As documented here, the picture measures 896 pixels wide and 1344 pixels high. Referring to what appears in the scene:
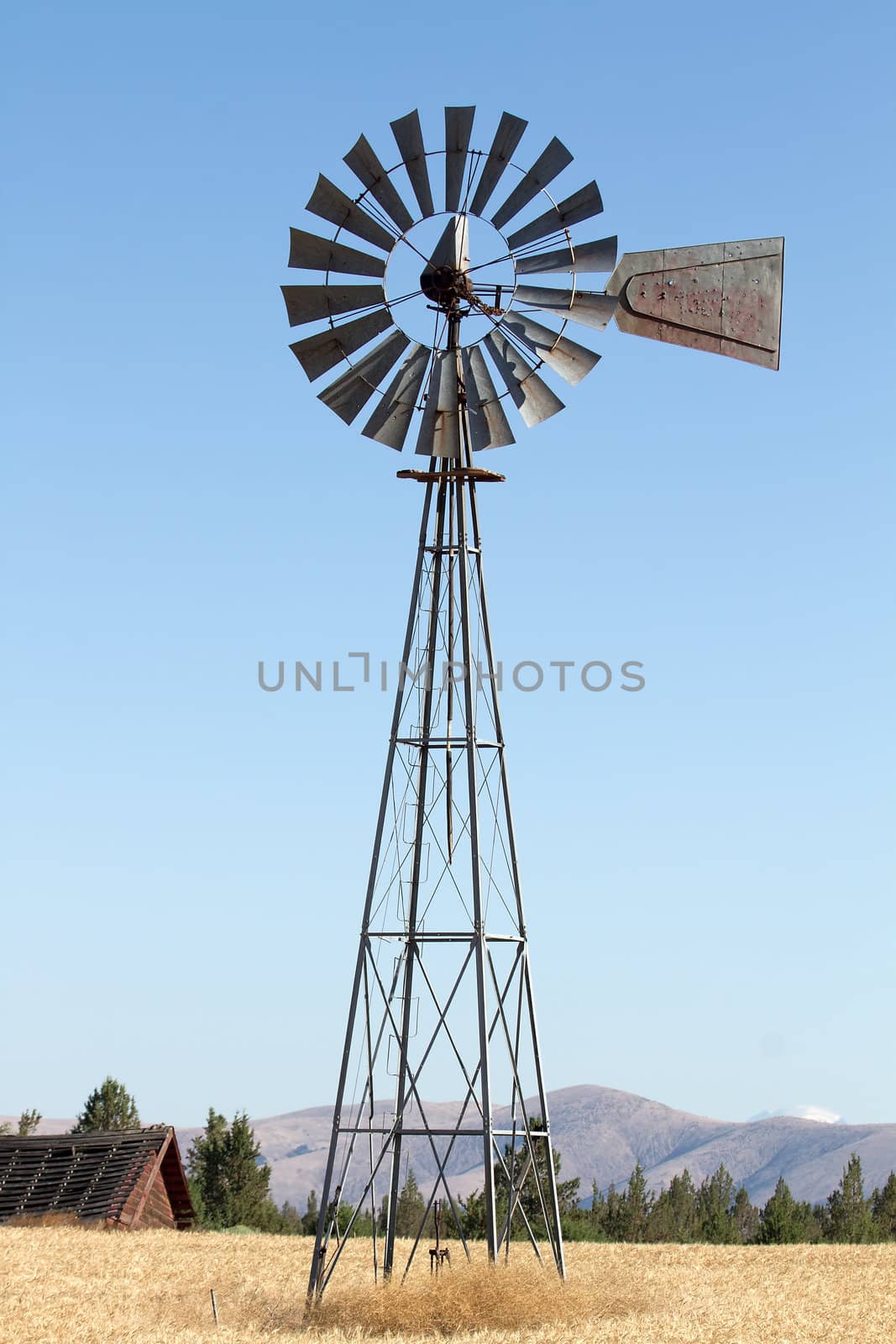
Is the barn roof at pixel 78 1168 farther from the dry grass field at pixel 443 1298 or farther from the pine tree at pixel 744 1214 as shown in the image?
the pine tree at pixel 744 1214

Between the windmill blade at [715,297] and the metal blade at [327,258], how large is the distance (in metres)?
3.42

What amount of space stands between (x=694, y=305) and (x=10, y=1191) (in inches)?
934

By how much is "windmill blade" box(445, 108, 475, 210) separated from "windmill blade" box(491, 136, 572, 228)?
715 millimetres

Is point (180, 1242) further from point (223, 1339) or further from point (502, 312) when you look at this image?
point (502, 312)


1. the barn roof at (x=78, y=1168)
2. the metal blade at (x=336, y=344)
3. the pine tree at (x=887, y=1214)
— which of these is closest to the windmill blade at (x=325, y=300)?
the metal blade at (x=336, y=344)

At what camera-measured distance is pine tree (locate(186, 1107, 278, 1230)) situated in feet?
183

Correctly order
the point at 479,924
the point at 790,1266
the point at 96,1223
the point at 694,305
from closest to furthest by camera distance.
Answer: the point at 479,924 → the point at 694,305 → the point at 790,1266 → the point at 96,1223

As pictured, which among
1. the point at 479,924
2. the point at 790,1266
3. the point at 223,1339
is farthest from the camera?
the point at 790,1266

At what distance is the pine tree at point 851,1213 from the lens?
205 feet

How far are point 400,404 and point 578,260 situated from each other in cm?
311

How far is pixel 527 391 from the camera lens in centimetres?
2411

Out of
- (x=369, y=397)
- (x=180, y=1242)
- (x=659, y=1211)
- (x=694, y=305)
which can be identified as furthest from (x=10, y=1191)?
(x=659, y=1211)

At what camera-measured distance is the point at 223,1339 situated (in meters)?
21.0

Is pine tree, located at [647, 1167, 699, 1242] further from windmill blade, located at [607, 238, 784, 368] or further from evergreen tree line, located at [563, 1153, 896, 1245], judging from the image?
windmill blade, located at [607, 238, 784, 368]
